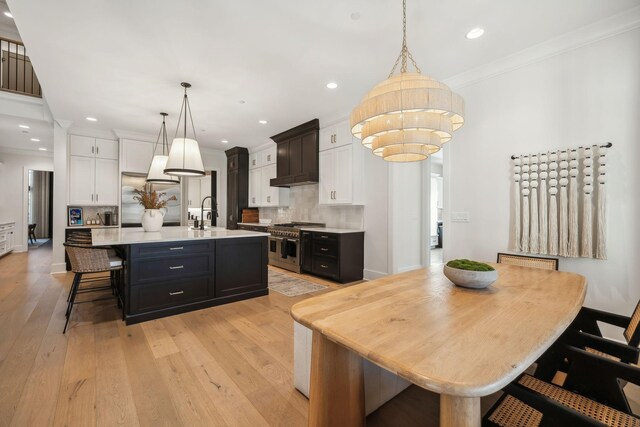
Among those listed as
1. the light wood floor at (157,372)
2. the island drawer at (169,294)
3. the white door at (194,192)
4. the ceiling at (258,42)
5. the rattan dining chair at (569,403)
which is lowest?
the light wood floor at (157,372)

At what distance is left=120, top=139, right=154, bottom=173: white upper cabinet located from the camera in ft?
18.7

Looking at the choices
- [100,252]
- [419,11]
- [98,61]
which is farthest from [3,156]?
[419,11]

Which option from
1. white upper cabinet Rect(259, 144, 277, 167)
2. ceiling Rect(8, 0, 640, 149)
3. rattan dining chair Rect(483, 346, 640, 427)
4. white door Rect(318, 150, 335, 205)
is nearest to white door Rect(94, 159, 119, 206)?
ceiling Rect(8, 0, 640, 149)

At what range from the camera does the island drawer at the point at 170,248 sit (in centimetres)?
281

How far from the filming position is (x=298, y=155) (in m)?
5.42

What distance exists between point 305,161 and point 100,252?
3399 millimetres

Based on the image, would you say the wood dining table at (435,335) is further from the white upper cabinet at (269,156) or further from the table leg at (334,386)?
the white upper cabinet at (269,156)

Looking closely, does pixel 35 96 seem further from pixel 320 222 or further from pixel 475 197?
pixel 475 197

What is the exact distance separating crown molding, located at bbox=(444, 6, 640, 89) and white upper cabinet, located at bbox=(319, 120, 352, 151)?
1686 millimetres

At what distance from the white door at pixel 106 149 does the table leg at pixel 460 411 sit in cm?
697

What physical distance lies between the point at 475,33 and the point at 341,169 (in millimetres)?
2539

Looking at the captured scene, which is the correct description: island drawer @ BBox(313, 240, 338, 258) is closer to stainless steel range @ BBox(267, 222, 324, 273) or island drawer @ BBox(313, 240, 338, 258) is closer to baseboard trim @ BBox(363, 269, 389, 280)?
stainless steel range @ BBox(267, 222, 324, 273)

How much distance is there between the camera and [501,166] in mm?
3059

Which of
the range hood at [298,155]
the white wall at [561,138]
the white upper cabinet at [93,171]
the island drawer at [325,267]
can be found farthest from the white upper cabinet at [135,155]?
the white wall at [561,138]
